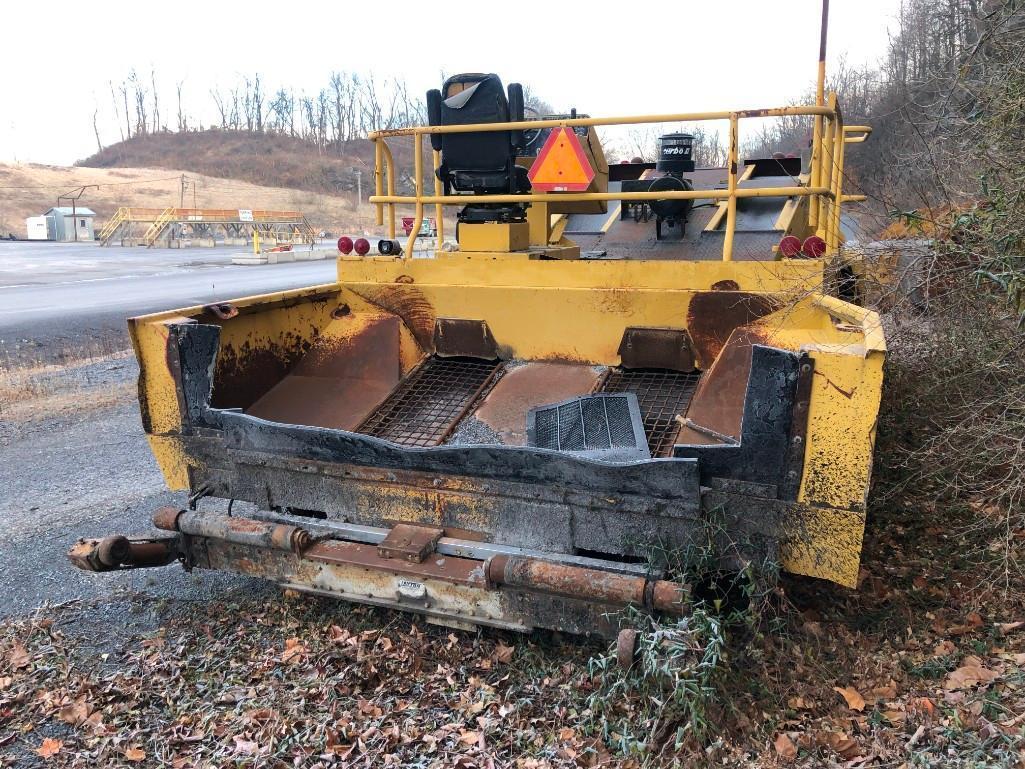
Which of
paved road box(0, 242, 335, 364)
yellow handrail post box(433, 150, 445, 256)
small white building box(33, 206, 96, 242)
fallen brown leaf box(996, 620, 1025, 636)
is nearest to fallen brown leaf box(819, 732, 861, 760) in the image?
fallen brown leaf box(996, 620, 1025, 636)

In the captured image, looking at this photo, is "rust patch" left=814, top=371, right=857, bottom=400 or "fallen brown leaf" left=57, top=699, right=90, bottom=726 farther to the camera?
"fallen brown leaf" left=57, top=699, right=90, bottom=726

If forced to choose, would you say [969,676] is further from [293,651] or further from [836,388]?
[293,651]

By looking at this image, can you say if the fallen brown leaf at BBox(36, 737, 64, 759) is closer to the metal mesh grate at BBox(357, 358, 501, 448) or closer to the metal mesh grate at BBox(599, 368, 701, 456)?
the metal mesh grate at BBox(357, 358, 501, 448)

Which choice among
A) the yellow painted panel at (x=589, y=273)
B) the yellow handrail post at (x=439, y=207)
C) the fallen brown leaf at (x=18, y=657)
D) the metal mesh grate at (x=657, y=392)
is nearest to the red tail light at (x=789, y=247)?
the yellow painted panel at (x=589, y=273)

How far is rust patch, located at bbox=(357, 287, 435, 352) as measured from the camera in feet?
15.5

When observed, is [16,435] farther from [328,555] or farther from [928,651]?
[928,651]

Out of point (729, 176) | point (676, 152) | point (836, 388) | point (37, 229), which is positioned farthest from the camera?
point (37, 229)

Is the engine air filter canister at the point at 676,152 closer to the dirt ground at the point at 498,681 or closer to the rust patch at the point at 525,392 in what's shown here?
the rust patch at the point at 525,392

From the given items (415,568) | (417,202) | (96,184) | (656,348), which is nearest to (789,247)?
(656,348)

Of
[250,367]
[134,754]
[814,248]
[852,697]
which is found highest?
[814,248]

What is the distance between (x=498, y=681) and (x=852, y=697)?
4.48 ft

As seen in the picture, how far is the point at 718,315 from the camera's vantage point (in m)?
4.07

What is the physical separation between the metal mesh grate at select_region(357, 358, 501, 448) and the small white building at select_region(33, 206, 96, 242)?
46.5m

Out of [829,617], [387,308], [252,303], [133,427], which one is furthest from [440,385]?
[133,427]
